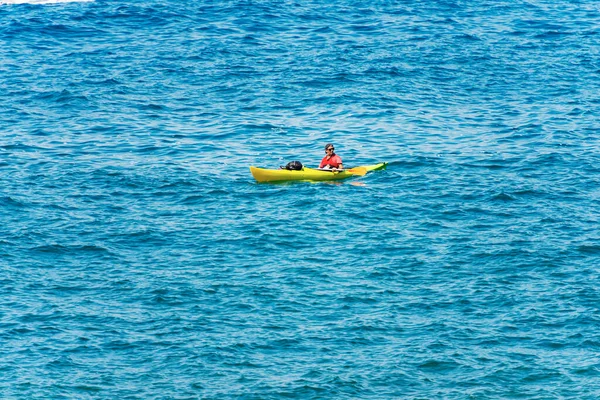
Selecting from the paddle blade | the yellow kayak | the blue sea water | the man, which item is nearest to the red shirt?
the man

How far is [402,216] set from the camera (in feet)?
138

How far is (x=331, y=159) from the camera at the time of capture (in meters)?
46.4

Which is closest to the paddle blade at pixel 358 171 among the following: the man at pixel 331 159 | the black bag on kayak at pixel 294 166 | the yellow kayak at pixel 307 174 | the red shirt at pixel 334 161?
the yellow kayak at pixel 307 174

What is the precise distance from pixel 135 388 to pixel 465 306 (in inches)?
441

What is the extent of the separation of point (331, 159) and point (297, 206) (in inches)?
151

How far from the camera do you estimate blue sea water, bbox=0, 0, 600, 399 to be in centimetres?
3130

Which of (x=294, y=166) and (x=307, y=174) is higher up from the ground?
(x=294, y=166)

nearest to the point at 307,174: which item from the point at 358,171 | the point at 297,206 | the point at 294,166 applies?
the point at 294,166

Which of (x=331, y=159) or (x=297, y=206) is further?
(x=331, y=159)

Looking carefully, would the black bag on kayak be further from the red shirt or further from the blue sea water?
the red shirt

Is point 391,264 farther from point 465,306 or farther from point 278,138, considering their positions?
point 278,138

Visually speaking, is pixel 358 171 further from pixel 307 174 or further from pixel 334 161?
pixel 307 174

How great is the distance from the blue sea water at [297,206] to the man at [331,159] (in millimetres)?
849

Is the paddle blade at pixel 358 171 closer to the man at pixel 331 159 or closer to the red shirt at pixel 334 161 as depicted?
the man at pixel 331 159
